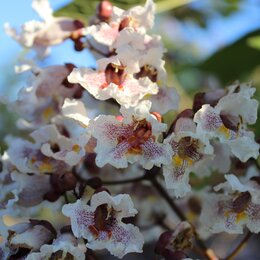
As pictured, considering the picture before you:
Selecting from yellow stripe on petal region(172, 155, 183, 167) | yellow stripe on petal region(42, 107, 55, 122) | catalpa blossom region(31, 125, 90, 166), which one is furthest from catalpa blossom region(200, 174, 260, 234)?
yellow stripe on petal region(42, 107, 55, 122)

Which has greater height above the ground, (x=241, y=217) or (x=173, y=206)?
(x=241, y=217)

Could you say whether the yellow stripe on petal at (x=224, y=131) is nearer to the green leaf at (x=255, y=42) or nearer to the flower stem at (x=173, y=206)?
the flower stem at (x=173, y=206)

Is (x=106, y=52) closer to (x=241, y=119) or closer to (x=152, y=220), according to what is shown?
(x=241, y=119)

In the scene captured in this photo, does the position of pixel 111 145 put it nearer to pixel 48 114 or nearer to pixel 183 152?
pixel 183 152

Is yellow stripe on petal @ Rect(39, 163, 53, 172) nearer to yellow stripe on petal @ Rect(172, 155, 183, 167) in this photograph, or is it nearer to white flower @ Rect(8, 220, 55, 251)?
white flower @ Rect(8, 220, 55, 251)

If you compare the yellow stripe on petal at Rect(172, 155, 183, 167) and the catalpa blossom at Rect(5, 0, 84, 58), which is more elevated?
the catalpa blossom at Rect(5, 0, 84, 58)

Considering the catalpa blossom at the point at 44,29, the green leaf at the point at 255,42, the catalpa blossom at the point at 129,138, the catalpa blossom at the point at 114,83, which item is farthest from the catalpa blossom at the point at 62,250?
the green leaf at the point at 255,42

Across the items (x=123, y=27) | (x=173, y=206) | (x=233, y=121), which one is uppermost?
(x=123, y=27)

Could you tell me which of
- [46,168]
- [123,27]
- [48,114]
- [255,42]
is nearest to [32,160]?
[46,168]
